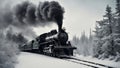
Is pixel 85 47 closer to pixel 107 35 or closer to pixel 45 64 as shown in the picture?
pixel 107 35

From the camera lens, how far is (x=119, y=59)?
2016 centimetres

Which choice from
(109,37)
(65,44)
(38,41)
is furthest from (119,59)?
(38,41)

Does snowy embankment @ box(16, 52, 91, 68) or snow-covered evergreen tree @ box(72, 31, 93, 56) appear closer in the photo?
snowy embankment @ box(16, 52, 91, 68)

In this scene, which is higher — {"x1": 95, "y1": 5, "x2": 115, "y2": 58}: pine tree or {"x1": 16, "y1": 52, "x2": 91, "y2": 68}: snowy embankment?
{"x1": 95, "y1": 5, "x2": 115, "y2": 58}: pine tree

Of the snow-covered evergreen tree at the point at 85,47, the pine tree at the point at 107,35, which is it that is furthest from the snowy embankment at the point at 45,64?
the snow-covered evergreen tree at the point at 85,47

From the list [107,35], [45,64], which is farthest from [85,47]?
[45,64]

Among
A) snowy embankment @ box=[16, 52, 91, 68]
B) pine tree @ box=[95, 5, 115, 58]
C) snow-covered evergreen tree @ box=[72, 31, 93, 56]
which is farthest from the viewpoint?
snow-covered evergreen tree @ box=[72, 31, 93, 56]

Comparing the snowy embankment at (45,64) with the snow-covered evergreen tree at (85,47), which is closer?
the snowy embankment at (45,64)

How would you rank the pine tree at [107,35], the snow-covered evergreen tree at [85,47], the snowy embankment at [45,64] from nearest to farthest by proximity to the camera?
the snowy embankment at [45,64] < the pine tree at [107,35] < the snow-covered evergreen tree at [85,47]

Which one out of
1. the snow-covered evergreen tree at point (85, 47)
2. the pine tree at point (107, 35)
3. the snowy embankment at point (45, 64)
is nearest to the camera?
the snowy embankment at point (45, 64)

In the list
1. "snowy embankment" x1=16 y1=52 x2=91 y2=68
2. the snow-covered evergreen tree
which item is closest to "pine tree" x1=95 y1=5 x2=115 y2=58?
"snowy embankment" x1=16 y1=52 x2=91 y2=68

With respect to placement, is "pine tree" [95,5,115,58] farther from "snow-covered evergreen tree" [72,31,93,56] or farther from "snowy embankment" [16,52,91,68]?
"snow-covered evergreen tree" [72,31,93,56]

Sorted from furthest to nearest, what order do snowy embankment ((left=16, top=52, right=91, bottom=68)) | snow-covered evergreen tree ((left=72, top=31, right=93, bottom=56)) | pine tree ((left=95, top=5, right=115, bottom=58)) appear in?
snow-covered evergreen tree ((left=72, top=31, right=93, bottom=56))
pine tree ((left=95, top=5, right=115, bottom=58))
snowy embankment ((left=16, top=52, right=91, bottom=68))

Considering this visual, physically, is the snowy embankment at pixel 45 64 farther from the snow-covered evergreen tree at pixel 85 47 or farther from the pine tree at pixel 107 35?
the snow-covered evergreen tree at pixel 85 47
